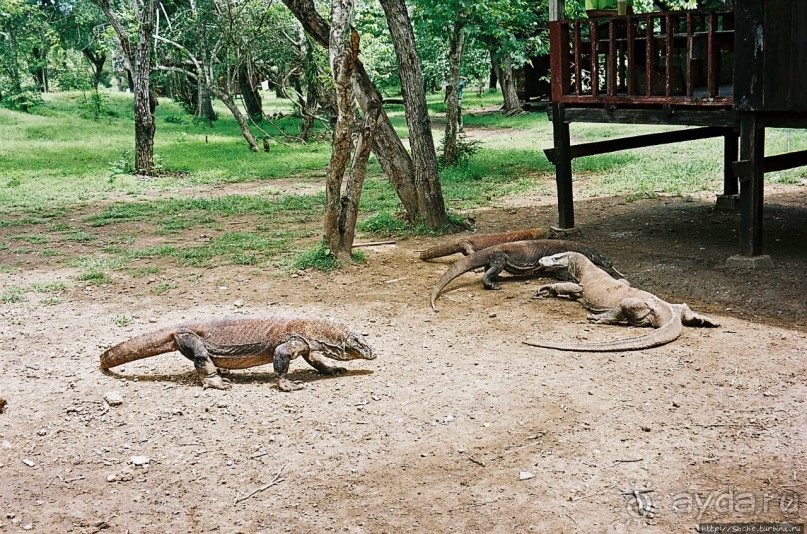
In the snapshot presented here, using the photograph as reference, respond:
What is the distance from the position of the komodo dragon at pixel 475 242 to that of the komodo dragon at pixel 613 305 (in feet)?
3.35

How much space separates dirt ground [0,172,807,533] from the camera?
12.9 ft

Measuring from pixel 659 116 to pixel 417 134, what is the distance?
3.01 m

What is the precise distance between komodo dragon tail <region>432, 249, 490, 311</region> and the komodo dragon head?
7.30 feet

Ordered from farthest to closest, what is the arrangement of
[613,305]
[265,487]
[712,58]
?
[712,58] → [613,305] → [265,487]

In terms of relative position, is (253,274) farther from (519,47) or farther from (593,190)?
(519,47)

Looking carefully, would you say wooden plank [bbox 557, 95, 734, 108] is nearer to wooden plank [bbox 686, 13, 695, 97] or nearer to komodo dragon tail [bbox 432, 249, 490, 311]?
wooden plank [bbox 686, 13, 695, 97]

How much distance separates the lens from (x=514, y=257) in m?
8.18

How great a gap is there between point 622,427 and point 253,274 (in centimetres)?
484

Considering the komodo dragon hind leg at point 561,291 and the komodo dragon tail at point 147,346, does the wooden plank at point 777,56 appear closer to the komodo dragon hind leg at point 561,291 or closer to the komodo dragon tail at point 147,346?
the komodo dragon hind leg at point 561,291

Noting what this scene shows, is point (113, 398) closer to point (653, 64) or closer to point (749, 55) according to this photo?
point (749, 55)

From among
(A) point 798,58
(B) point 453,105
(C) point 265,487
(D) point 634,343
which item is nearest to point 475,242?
(D) point 634,343

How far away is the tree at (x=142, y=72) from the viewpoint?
51.9 ft

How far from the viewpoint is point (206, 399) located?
5262 millimetres

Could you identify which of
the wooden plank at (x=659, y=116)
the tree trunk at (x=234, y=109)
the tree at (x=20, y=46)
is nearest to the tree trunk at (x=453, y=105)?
the tree trunk at (x=234, y=109)
